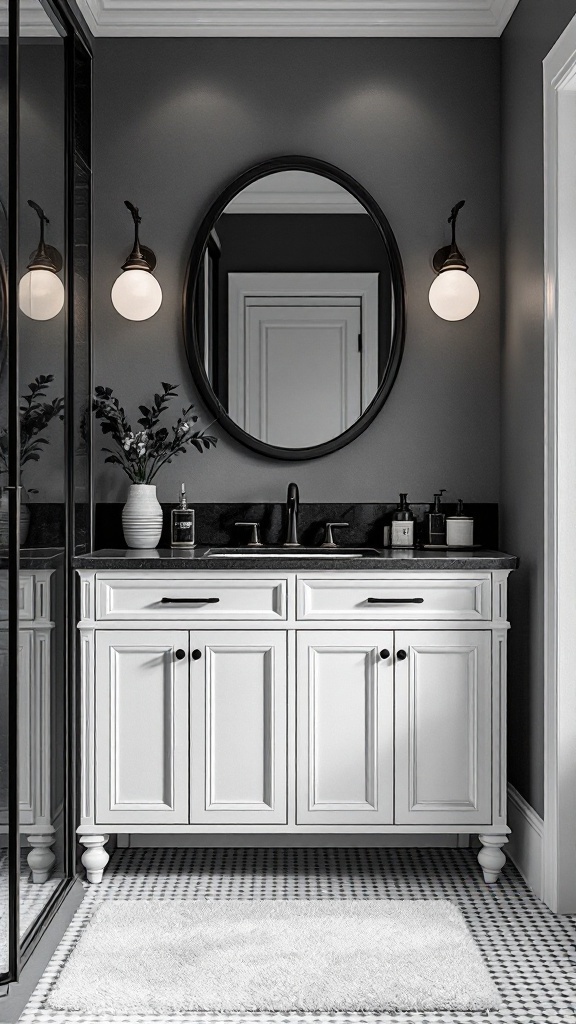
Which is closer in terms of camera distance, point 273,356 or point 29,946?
point 29,946

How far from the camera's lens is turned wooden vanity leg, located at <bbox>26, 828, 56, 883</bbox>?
2.18 m

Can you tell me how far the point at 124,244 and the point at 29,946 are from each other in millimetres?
2211

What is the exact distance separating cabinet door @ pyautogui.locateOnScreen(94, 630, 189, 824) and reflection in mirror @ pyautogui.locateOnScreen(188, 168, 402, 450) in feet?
2.88

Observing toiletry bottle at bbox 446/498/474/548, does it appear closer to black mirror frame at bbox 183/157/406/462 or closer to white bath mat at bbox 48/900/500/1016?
black mirror frame at bbox 183/157/406/462

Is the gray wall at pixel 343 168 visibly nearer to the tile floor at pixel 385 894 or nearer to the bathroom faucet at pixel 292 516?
the bathroom faucet at pixel 292 516

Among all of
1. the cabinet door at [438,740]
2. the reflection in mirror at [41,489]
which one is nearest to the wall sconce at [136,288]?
the reflection in mirror at [41,489]

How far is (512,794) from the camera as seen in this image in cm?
286

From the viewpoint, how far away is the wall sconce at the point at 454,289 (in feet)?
9.77

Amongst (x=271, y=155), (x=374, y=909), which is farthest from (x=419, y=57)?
(x=374, y=909)

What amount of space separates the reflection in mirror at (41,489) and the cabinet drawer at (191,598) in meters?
0.16

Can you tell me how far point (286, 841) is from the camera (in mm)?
2873

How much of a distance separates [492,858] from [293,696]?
0.77 metres

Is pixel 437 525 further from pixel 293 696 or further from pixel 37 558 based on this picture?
pixel 37 558

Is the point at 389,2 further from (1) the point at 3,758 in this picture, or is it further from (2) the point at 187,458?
(1) the point at 3,758
